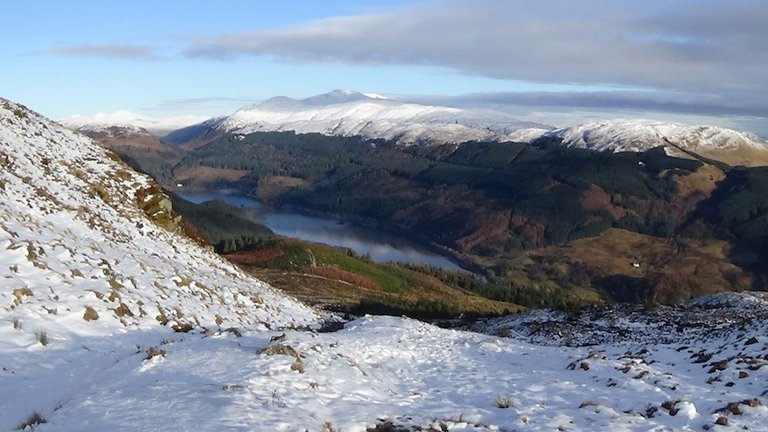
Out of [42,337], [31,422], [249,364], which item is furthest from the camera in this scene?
[42,337]

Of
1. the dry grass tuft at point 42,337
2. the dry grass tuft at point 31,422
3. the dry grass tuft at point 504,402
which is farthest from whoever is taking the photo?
the dry grass tuft at point 42,337

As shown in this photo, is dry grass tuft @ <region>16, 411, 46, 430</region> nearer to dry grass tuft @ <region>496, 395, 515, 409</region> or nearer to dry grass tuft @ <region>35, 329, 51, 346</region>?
dry grass tuft @ <region>35, 329, 51, 346</region>

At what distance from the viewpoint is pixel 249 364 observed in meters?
14.3

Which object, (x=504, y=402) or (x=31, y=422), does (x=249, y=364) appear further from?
(x=504, y=402)

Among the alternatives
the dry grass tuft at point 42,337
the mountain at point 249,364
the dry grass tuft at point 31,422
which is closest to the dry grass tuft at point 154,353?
the mountain at point 249,364

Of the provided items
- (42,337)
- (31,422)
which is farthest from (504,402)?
(42,337)

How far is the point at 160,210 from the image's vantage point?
4503 centimetres

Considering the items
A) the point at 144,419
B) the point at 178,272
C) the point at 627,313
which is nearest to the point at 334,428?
the point at 144,419

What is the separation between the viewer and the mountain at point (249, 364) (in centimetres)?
1191

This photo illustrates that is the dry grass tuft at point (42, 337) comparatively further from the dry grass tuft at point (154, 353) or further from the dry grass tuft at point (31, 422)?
the dry grass tuft at point (31, 422)

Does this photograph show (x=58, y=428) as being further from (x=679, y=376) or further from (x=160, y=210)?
(x=160, y=210)

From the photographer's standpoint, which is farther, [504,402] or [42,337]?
[42,337]

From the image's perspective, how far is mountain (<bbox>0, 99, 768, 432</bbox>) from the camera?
11.9 metres

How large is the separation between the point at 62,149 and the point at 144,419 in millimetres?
38744
